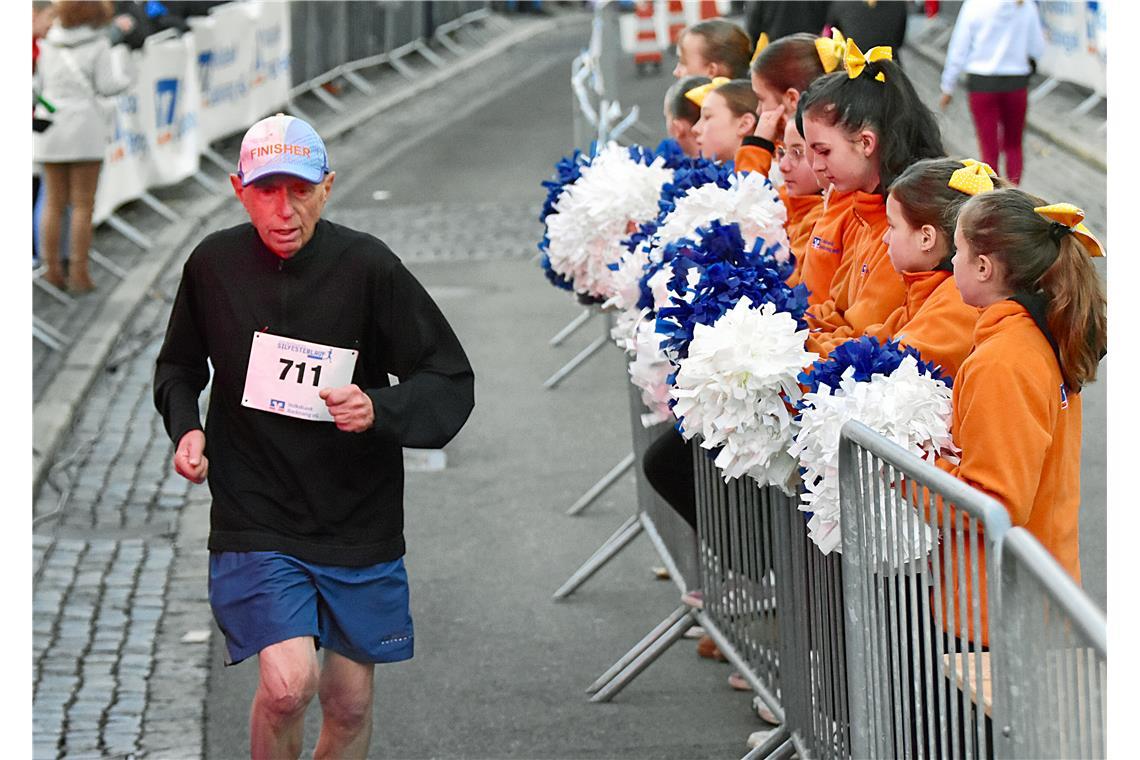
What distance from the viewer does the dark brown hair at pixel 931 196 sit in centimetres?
437

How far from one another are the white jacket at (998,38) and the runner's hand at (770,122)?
28.5ft

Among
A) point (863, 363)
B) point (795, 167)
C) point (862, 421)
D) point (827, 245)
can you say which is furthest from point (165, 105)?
point (862, 421)

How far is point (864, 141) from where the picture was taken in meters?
4.92

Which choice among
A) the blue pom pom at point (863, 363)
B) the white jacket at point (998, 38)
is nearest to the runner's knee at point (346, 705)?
the blue pom pom at point (863, 363)

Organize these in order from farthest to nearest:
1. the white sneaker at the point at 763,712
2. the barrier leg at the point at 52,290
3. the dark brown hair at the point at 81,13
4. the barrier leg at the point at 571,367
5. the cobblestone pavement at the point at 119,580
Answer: the barrier leg at the point at 52,290
the dark brown hair at the point at 81,13
the barrier leg at the point at 571,367
the cobblestone pavement at the point at 119,580
the white sneaker at the point at 763,712

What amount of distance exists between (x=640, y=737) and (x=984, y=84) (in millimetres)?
9834

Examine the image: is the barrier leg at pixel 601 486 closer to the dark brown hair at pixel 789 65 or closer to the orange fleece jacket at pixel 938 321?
the dark brown hair at pixel 789 65

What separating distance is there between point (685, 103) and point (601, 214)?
0.78 m

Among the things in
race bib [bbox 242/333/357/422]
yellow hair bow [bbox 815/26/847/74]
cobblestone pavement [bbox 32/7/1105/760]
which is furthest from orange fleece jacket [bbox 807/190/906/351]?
cobblestone pavement [bbox 32/7/1105/760]

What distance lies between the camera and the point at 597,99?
49.1 feet

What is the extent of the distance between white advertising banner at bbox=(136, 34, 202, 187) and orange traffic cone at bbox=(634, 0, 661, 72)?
465 inches

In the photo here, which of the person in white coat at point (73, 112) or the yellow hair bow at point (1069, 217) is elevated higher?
the yellow hair bow at point (1069, 217)

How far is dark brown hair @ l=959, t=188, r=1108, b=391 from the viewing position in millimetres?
3926
